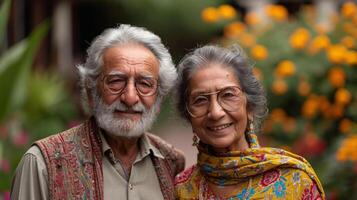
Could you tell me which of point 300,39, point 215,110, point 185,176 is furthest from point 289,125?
point 215,110

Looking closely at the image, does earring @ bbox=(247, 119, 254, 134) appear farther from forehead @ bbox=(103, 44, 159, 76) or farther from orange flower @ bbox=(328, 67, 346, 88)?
orange flower @ bbox=(328, 67, 346, 88)

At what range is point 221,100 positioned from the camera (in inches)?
131

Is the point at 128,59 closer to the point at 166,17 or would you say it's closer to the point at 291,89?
the point at 291,89

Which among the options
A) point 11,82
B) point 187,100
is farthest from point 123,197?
point 11,82

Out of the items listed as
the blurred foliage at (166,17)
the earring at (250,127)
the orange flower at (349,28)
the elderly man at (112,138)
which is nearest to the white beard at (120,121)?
the elderly man at (112,138)

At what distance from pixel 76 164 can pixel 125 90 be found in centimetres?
38

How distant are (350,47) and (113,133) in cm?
330

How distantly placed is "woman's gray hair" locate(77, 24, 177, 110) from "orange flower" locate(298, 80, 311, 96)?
3.02m

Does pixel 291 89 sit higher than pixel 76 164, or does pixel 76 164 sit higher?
pixel 76 164

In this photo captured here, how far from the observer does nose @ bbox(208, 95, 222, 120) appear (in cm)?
328

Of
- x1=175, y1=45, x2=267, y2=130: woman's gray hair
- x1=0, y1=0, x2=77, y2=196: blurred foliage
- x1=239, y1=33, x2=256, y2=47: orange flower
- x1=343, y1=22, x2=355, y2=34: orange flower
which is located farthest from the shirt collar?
x1=239, y1=33, x2=256, y2=47: orange flower

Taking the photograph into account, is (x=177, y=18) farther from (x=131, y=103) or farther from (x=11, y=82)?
(x=131, y=103)

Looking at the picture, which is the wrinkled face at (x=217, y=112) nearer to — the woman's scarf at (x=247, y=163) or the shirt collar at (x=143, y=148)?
the woman's scarf at (x=247, y=163)

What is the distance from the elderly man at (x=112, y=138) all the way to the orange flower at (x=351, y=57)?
2.76 metres
